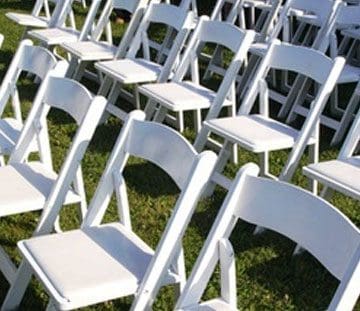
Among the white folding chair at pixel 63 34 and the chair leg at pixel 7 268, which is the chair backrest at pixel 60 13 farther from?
the chair leg at pixel 7 268

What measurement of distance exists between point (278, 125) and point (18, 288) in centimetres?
184

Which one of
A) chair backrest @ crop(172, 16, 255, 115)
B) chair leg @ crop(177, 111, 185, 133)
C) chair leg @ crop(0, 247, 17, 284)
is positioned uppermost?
chair backrest @ crop(172, 16, 255, 115)

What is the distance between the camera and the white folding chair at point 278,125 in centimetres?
385

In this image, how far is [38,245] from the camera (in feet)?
8.89

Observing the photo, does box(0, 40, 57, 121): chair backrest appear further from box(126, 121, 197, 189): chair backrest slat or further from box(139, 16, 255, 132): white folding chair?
box(126, 121, 197, 189): chair backrest slat

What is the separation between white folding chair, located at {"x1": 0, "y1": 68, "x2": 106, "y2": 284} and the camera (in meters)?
3.03

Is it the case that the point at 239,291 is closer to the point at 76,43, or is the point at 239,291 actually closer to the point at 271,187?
the point at 271,187

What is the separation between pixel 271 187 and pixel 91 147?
2.86 meters

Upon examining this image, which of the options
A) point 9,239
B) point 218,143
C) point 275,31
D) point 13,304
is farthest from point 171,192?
→ point 275,31

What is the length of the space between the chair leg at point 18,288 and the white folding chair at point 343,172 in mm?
1384

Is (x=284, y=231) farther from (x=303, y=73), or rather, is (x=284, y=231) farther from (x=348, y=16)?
(x=348, y=16)

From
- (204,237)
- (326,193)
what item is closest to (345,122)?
(326,193)

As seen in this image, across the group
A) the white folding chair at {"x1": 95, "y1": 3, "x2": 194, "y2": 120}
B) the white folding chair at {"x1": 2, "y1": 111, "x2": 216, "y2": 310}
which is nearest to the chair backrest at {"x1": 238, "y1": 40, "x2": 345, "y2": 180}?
the white folding chair at {"x1": 95, "y1": 3, "x2": 194, "y2": 120}

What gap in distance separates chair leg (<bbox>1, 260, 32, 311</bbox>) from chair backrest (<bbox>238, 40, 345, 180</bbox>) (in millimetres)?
1596
